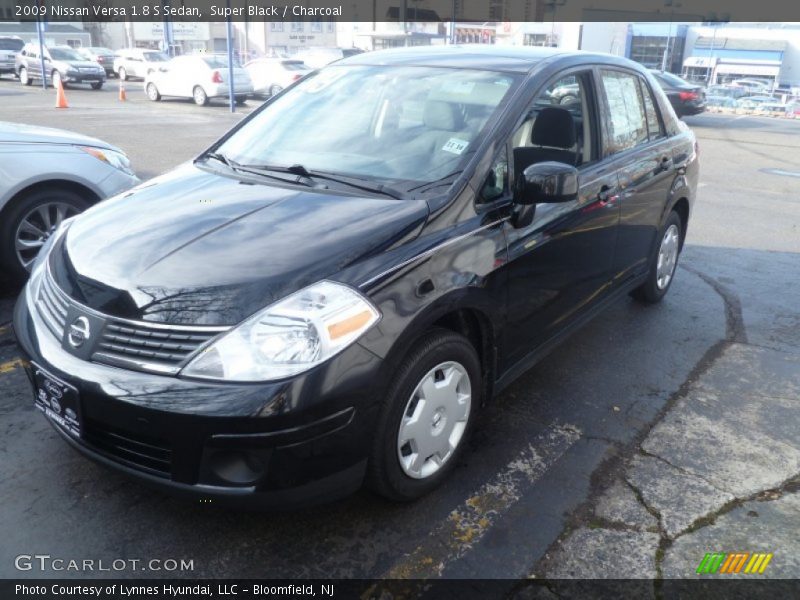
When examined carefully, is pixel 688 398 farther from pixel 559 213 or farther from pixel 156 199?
pixel 156 199

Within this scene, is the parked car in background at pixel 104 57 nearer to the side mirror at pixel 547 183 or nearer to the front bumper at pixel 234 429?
the side mirror at pixel 547 183

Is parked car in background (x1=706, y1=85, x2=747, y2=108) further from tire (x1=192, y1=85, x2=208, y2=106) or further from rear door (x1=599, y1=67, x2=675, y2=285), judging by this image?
rear door (x1=599, y1=67, x2=675, y2=285)

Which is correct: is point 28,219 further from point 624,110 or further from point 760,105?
point 760,105

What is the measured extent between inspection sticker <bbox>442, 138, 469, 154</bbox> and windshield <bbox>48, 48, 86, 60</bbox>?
2807 centimetres

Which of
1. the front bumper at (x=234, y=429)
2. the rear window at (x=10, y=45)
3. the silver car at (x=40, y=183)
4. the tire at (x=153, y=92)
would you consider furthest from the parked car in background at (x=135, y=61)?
the front bumper at (x=234, y=429)

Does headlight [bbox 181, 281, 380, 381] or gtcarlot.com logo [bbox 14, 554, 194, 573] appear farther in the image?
gtcarlot.com logo [bbox 14, 554, 194, 573]

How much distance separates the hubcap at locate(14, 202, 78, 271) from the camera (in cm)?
500

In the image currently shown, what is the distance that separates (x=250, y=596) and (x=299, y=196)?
1.59m

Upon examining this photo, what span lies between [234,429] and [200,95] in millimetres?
20942

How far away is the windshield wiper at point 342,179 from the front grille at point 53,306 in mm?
1120

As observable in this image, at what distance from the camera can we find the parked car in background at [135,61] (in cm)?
3172

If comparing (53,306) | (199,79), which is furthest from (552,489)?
(199,79)

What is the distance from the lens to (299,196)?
9.91 feet

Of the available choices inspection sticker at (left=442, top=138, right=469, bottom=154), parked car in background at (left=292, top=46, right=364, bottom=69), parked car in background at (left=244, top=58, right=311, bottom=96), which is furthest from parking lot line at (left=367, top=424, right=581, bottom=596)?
parked car in background at (left=292, top=46, right=364, bottom=69)
